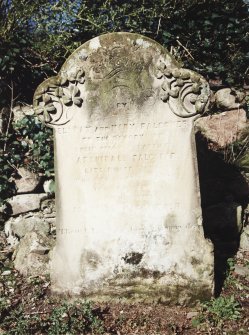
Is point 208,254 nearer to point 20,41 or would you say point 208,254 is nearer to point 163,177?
point 163,177

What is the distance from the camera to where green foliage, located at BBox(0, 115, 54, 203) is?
5137 millimetres

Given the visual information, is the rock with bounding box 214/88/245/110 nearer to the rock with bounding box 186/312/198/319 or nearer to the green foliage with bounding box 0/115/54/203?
the green foliage with bounding box 0/115/54/203

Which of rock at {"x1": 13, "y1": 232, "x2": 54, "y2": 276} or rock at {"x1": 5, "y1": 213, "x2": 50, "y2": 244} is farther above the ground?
rock at {"x1": 5, "y1": 213, "x2": 50, "y2": 244}

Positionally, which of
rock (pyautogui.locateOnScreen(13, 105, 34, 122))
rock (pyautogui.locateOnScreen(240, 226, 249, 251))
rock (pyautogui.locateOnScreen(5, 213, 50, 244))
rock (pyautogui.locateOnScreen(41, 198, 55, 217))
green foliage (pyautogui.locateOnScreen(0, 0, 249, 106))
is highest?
green foliage (pyautogui.locateOnScreen(0, 0, 249, 106))

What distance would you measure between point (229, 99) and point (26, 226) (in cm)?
357

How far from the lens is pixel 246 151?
5715mm

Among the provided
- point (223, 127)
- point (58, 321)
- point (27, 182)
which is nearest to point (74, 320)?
point (58, 321)

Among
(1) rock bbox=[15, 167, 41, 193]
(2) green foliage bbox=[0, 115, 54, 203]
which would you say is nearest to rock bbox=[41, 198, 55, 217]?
(1) rock bbox=[15, 167, 41, 193]

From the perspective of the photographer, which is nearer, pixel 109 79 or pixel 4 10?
Answer: pixel 109 79

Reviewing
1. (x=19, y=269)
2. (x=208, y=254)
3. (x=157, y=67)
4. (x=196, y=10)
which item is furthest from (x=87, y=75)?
(x=196, y=10)

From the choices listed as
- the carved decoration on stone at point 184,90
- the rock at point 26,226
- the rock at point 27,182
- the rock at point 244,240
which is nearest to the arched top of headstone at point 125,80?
the carved decoration on stone at point 184,90

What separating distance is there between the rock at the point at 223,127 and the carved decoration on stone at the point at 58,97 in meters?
2.83

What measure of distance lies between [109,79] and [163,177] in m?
1.01

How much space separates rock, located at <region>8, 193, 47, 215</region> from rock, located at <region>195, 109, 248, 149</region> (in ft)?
8.38
